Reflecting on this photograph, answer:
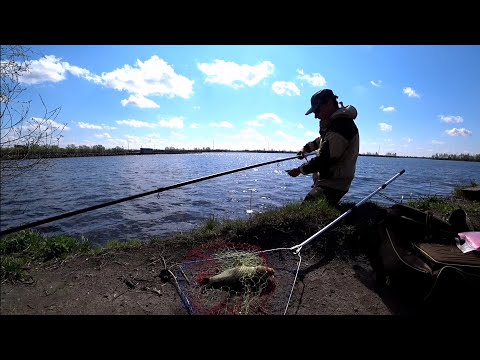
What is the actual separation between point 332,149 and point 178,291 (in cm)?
419

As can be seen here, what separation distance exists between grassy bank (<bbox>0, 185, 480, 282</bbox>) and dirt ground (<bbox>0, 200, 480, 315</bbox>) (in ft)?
0.80

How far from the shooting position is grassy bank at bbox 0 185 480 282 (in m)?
5.08

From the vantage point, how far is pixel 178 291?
13.1 feet

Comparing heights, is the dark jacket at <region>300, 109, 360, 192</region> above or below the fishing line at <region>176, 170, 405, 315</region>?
above

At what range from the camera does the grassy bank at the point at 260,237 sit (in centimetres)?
508

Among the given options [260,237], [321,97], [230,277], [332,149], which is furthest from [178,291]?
[321,97]

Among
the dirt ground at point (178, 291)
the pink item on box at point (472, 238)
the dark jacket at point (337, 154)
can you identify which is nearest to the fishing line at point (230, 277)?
the dirt ground at point (178, 291)

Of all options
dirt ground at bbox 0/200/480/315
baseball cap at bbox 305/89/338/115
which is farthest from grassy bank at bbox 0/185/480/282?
baseball cap at bbox 305/89/338/115

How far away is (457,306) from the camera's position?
A: 2.84 meters

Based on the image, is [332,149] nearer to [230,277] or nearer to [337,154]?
[337,154]

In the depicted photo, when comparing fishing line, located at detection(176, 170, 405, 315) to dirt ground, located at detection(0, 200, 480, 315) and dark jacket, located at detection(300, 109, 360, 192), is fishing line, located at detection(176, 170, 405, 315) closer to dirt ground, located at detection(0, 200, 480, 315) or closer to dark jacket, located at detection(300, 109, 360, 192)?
dirt ground, located at detection(0, 200, 480, 315)
